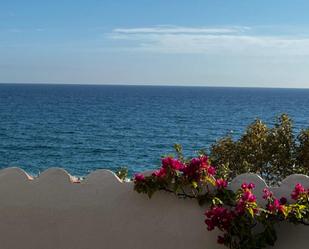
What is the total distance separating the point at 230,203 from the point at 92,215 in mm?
1595

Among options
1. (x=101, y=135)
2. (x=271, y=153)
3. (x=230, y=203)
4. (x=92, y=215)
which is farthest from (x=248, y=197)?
(x=101, y=135)

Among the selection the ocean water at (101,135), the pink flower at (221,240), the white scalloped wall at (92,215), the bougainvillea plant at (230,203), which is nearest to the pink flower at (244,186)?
the bougainvillea plant at (230,203)

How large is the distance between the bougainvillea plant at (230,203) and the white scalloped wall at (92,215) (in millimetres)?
155

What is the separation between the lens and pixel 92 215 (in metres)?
6.38

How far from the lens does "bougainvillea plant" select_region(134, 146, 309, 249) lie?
5.43 meters

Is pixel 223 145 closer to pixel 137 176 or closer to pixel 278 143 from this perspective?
pixel 278 143

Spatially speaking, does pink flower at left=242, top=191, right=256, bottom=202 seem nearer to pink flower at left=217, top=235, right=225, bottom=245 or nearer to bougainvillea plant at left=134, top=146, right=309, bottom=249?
bougainvillea plant at left=134, top=146, right=309, bottom=249

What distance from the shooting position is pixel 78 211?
21.1 ft

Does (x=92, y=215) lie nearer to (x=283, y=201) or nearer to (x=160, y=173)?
(x=160, y=173)

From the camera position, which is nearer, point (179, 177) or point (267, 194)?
point (267, 194)

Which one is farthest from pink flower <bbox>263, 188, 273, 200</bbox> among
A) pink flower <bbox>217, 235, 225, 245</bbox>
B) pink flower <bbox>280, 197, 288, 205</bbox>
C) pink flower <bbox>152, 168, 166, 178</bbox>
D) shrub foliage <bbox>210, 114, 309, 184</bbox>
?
shrub foliage <bbox>210, 114, 309, 184</bbox>

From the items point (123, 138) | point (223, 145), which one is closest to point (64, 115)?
point (123, 138)

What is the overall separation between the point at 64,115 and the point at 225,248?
260ft

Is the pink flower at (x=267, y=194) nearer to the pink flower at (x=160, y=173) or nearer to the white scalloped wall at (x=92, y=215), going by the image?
the white scalloped wall at (x=92, y=215)
